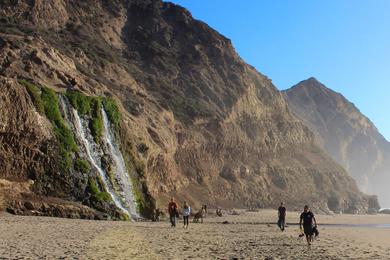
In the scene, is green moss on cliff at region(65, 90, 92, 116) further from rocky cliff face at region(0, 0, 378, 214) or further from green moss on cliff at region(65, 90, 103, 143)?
rocky cliff face at region(0, 0, 378, 214)

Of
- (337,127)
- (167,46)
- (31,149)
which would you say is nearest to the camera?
(31,149)

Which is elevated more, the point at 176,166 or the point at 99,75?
the point at 99,75

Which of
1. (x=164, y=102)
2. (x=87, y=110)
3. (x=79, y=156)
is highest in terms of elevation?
(x=164, y=102)

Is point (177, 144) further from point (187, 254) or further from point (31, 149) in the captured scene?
point (187, 254)

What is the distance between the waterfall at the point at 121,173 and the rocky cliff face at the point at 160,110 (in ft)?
4.20

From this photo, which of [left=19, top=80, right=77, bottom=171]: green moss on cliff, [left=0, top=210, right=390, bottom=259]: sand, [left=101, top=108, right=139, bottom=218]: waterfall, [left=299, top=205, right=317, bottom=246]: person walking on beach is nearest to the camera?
[left=0, top=210, right=390, bottom=259]: sand

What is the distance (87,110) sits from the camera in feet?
141

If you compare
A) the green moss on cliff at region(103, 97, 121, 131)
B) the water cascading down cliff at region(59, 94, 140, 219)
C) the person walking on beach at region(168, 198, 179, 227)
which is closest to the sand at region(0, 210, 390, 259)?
the person walking on beach at region(168, 198, 179, 227)

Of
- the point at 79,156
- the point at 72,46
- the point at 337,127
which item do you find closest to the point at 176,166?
the point at 72,46

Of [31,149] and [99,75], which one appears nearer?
[31,149]

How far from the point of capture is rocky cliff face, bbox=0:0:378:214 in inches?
1433

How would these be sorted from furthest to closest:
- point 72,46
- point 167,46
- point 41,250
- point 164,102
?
point 167,46 → point 164,102 → point 72,46 → point 41,250

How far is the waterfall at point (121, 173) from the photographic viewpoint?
39.8 meters

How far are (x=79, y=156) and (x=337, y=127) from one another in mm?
164313
